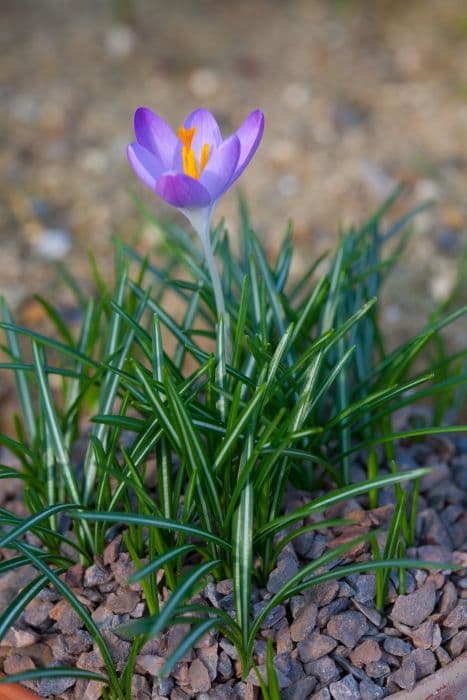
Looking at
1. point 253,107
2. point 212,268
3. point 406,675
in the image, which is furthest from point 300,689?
point 253,107

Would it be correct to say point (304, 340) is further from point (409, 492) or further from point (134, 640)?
point (134, 640)

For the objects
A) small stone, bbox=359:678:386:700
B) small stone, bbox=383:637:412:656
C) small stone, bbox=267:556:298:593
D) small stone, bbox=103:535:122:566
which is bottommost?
small stone, bbox=359:678:386:700

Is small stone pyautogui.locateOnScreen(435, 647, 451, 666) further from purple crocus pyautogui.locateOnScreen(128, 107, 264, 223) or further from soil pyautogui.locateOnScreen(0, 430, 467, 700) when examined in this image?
purple crocus pyautogui.locateOnScreen(128, 107, 264, 223)

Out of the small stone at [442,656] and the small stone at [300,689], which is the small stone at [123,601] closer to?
the small stone at [300,689]

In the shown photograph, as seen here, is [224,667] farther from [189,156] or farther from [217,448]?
[189,156]

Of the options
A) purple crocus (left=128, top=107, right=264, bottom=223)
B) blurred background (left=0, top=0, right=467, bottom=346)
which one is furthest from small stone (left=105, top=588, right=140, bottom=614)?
blurred background (left=0, top=0, right=467, bottom=346)

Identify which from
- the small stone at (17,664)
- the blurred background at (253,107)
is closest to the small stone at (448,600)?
the small stone at (17,664)

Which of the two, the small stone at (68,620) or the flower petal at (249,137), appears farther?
the small stone at (68,620)
